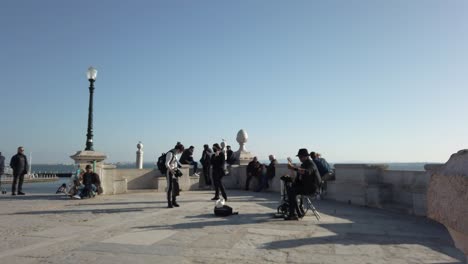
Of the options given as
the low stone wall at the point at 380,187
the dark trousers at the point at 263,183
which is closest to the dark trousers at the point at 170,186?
the low stone wall at the point at 380,187

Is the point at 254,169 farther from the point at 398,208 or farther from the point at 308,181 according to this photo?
the point at 308,181

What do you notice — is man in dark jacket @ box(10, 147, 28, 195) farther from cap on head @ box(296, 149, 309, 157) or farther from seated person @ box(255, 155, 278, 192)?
cap on head @ box(296, 149, 309, 157)

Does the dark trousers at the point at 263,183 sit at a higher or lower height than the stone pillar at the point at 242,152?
lower

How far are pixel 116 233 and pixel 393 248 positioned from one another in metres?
4.48

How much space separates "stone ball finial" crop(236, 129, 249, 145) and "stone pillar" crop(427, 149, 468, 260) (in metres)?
17.0

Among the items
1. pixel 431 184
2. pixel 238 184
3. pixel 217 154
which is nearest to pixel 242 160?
pixel 238 184

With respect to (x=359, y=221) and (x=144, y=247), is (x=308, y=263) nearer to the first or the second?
(x=144, y=247)

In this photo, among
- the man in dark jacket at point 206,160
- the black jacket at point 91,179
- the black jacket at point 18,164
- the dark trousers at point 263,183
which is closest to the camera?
the black jacket at point 91,179

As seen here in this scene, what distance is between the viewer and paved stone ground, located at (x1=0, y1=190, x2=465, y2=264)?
5.06 meters

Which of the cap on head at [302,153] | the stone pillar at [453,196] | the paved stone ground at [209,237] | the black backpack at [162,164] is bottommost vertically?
the paved stone ground at [209,237]

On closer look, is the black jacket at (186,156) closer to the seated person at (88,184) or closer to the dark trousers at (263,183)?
the dark trousers at (263,183)

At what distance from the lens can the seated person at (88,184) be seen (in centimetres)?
1238

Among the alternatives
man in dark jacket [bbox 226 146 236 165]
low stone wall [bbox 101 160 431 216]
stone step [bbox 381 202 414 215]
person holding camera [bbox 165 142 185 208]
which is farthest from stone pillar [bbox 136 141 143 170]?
stone step [bbox 381 202 414 215]

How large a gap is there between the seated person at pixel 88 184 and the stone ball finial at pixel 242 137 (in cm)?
792
